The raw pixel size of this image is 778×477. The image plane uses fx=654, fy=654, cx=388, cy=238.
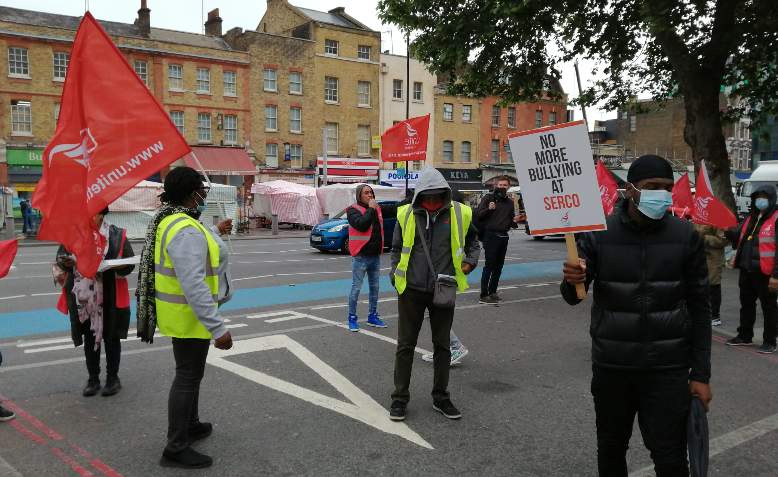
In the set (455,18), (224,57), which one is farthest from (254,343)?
(224,57)

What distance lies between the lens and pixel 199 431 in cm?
459

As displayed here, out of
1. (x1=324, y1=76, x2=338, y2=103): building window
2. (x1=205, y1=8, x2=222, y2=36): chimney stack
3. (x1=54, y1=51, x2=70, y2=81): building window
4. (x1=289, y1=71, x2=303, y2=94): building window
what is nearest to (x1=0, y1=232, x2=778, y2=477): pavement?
(x1=54, y1=51, x2=70, y2=81): building window

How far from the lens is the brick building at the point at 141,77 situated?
32.7m

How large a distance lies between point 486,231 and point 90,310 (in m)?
6.57

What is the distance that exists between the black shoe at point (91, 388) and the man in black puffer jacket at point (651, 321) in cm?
423

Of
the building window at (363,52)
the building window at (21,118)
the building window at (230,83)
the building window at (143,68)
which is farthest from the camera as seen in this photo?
the building window at (363,52)

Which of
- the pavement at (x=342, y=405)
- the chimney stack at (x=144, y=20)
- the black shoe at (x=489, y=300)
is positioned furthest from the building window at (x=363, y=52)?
the pavement at (x=342, y=405)

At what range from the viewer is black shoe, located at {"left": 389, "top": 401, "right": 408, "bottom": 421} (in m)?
4.95

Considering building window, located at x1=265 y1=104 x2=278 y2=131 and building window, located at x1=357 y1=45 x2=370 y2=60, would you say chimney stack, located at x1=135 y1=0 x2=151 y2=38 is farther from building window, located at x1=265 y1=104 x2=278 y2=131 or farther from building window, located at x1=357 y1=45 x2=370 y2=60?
building window, located at x1=357 y1=45 x2=370 y2=60

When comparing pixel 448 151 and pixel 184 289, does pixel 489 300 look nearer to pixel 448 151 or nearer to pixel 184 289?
pixel 184 289

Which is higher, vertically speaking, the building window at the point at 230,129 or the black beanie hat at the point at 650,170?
the building window at the point at 230,129

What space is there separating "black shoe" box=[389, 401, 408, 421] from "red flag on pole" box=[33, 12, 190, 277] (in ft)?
7.92

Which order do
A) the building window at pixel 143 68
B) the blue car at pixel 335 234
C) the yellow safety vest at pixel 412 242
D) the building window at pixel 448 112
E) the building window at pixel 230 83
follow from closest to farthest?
the yellow safety vest at pixel 412 242 < the blue car at pixel 335 234 < the building window at pixel 143 68 < the building window at pixel 230 83 < the building window at pixel 448 112

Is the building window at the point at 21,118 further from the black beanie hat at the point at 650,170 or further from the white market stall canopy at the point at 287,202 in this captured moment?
the black beanie hat at the point at 650,170
